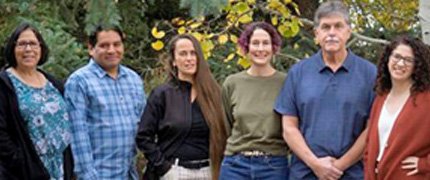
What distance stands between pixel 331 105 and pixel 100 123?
1347 millimetres

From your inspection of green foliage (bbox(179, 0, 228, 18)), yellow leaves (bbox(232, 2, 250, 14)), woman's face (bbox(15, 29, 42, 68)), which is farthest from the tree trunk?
woman's face (bbox(15, 29, 42, 68))

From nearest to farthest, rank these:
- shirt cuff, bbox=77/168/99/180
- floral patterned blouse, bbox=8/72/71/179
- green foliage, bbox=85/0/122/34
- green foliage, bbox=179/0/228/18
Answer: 1. green foliage, bbox=179/0/228/18
2. green foliage, bbox=85/0/122/34
3. floral patterned blouse, bbox=8/72/71/179
4. shirt cuff, bbox=77/168/99/180

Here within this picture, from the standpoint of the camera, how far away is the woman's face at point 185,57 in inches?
183

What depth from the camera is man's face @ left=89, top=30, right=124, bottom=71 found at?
4.68m

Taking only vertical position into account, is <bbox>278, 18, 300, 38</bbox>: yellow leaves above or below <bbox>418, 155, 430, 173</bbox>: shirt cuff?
above

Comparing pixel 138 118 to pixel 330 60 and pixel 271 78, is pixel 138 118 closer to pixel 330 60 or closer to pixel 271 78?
pixel 271 78

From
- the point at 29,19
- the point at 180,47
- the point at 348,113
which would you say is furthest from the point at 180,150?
the point at 29,19

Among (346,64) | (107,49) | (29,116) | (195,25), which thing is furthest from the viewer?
(195,25)

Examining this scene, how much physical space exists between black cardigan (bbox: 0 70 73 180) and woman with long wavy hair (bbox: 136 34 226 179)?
62cm

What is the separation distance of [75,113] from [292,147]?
127 centimetres

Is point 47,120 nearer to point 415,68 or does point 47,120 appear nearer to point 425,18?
point 415,68

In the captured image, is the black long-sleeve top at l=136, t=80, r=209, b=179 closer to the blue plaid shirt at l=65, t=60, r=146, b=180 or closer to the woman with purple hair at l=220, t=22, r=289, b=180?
the blue plaid shirt at l=65, t=60, r=146, b=180

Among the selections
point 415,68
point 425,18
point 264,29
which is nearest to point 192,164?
point 264,29

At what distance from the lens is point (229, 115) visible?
4.65 meters
